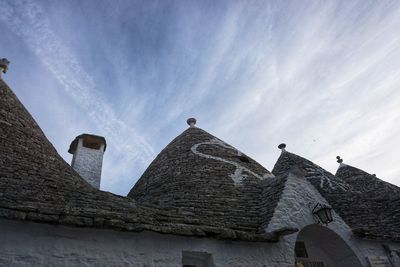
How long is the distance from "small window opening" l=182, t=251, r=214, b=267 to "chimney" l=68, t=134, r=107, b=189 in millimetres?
4913

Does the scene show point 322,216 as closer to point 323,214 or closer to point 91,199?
point 323,214

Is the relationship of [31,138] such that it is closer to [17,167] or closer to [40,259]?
[17,167]

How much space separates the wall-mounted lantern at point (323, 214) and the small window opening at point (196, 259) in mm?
2631

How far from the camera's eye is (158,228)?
426 cm

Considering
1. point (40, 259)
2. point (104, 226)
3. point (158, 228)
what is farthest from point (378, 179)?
point (40, 259)

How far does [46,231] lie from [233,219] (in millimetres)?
3108

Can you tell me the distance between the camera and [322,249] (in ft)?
21.4

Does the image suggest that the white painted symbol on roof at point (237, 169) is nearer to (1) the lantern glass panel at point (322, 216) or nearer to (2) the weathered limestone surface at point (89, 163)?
(1) the lantern glass panel at point (322, 216)

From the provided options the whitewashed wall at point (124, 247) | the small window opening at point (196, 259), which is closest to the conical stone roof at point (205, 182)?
the whitewashed wall at point (124, 247)

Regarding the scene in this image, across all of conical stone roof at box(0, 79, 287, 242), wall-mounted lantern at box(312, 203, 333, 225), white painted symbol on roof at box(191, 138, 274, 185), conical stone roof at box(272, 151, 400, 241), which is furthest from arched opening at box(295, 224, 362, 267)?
white painted symbol on roof at box(191, 138, 274, 185)

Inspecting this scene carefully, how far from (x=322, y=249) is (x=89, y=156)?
7053mm

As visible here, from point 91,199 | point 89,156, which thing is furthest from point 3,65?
point 91,199

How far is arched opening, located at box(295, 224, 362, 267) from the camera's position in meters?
6.10

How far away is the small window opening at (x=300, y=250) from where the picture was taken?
6.27 meters
